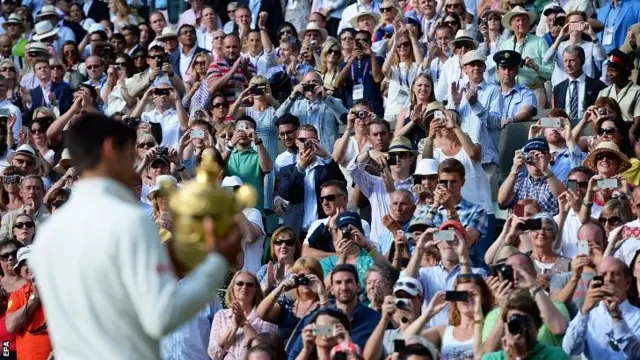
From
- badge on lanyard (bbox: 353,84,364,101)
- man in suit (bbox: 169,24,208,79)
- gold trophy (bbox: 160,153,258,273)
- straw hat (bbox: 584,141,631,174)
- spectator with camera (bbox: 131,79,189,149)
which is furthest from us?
man in suit (bbox: 169,24,208,79)

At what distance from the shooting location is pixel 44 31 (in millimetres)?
21109

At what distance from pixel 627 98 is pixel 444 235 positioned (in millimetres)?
4298

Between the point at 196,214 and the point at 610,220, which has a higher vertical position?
the point at 196,214

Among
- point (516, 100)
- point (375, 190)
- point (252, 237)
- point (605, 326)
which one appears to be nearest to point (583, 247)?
point (605, 326)

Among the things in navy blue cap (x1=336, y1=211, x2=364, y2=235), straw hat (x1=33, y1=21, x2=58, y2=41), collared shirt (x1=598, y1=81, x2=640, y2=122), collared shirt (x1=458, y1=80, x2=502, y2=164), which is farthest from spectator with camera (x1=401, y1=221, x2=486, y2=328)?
straw hat (x1=33, y1=21, x2=58, y2=41)

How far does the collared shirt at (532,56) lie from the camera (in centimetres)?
1577

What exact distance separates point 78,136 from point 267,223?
9799 mm

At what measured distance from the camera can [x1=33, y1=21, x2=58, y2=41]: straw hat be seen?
2105 cm

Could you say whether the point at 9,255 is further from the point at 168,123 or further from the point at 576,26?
the point at 576,26

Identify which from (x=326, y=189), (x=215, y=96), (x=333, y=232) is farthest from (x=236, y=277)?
(x=215, y=96)

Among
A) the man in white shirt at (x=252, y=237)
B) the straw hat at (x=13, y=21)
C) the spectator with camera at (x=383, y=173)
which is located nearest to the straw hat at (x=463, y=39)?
the spectator with camera at (x=383, y=173)

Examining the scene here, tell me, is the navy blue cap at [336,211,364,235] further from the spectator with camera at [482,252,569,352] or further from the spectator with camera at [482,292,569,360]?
the spectator with camera at [482,292,569,360]

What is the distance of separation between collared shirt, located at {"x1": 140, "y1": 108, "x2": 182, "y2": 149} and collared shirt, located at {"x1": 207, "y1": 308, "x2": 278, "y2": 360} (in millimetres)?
4949

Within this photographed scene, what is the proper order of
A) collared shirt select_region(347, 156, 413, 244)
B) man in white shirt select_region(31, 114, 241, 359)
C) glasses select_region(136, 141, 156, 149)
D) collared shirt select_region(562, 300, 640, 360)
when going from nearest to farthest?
man in white shirt select_region(31, 114, 241, 359)
collared shirt select_region(562, 300, 640, 360)
collared shirt select_region(347, 156, 413, 244)
glasses select_region(136, 141, 156, 149)
